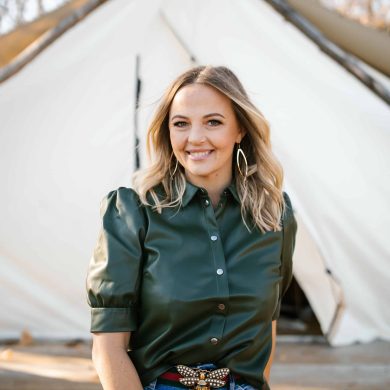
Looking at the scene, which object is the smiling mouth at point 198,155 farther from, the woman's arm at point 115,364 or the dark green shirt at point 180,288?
the woman's arm at point 115,364

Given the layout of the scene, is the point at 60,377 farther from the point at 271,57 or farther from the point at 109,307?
the point at 271,57

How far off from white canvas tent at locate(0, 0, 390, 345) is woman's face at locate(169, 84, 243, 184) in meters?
1.95

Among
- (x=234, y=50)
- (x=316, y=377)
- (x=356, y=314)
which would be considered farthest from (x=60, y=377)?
(x=234, y=50)

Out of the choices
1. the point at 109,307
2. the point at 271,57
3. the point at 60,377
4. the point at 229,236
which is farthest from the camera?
the point at 271,57

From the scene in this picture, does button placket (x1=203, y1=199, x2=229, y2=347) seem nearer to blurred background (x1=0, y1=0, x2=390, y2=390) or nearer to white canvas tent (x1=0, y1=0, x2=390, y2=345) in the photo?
blurred background (x1=0, y1=0, x2=390, y2=390)

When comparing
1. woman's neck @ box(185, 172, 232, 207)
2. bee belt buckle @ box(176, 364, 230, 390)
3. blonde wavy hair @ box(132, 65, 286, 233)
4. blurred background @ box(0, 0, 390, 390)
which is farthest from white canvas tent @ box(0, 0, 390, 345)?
bee belt buckle @ box(176, 364, 230, 390)

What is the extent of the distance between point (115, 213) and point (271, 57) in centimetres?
223

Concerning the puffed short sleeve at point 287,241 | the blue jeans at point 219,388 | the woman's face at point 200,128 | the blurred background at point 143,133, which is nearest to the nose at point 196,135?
the woman's face at point 200,128

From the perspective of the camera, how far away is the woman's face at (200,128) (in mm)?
1607

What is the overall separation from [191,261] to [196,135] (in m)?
0.34

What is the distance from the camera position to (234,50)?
356 cm

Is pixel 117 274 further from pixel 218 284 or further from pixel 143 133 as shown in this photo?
pixel 143 133

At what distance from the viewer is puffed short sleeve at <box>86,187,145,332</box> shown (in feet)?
4.77

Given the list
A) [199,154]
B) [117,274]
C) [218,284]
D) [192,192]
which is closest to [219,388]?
[218,284]
